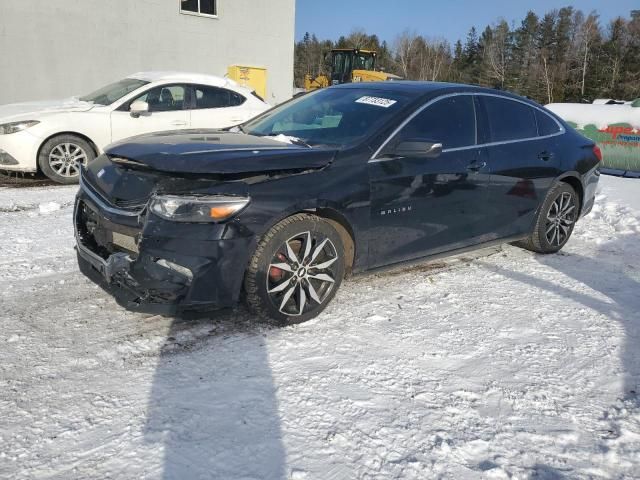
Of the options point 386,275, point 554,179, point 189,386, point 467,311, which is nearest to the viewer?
point 189,386

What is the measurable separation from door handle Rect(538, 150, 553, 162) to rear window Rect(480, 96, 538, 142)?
0.58 ft

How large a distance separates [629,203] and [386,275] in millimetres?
4684

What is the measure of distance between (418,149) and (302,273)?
117 cm

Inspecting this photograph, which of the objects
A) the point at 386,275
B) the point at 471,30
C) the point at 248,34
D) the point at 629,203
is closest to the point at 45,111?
the point at 386,275

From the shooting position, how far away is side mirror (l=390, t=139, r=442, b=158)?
382cm

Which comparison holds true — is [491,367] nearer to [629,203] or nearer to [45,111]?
[629,203]

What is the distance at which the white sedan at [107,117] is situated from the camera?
7.61 meters

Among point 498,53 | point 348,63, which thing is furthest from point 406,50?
point 348,63

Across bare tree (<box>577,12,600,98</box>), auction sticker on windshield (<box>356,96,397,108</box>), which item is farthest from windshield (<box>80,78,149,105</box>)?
bare tree (<box>577,12,600,98</box>)

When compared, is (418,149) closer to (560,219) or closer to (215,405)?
(215,405)

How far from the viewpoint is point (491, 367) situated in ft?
10.7

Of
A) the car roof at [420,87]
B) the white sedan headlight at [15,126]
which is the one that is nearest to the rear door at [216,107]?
the white sedan headlight at [15,126]

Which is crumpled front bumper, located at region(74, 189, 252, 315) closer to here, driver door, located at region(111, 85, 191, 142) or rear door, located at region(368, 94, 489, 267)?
rear door, located at region(368, 94, 489, 267)

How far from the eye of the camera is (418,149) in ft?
12.5
